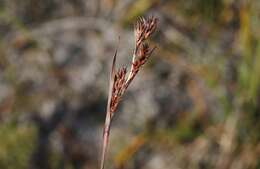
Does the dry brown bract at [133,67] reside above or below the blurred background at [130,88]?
below

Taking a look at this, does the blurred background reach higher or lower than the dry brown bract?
higher

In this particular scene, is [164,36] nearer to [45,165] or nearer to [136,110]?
[136,110]

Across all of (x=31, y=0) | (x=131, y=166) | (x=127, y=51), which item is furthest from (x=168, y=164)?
(x=31, y=0)

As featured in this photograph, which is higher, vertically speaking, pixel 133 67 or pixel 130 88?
pixel 130 88

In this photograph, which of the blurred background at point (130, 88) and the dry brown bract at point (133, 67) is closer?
the dry brown bract at point (133, 67)

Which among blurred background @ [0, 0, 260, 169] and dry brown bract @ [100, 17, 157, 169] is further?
blurred background @ [0, 0, 260, 169]

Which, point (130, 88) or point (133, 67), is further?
point (130, 88)
